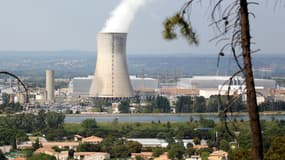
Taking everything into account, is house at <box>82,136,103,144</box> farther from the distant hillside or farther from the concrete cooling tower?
the distant hillside

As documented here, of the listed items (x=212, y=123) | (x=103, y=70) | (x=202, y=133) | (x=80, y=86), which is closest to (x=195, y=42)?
(x=202, y=133)

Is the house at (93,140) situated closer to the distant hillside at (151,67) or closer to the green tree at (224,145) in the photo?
the green tree at (224,145)

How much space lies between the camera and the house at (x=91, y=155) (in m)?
15.6

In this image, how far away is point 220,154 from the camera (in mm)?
14391

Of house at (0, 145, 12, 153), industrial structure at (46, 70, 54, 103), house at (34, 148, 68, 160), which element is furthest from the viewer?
industrial structure at (46, 70, 54, 103)

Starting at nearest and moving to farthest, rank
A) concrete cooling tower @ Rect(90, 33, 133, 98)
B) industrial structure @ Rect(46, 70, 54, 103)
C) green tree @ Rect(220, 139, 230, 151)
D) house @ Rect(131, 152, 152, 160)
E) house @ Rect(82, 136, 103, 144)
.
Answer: house @ Rect(131, 152, 152, 160)
green tree @ Rect(220, 139, 230, 151)
house @ Rect(82, 136, 103, 144)
concrete cooling tower @ Rect(90, 33, 133, 98)
industrial structure @ Rect(46, 70, 54, 103)

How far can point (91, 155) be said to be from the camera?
15805mm

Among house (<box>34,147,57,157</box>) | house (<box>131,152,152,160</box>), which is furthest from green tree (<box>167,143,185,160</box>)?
house (<box>34,147,57,157</box>)

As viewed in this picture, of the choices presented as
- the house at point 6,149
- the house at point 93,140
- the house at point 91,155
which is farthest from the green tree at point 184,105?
the house at point 91,155

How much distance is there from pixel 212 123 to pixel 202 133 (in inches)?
86.0

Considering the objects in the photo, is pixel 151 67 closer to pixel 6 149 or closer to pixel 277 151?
pixel 6 149

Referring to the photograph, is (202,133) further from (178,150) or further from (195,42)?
(195,42)

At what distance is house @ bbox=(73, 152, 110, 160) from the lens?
15602mm

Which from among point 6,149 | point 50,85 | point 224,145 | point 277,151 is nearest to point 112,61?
point 50,85
